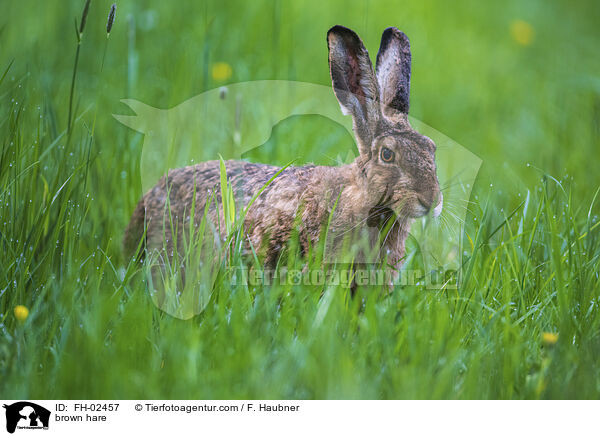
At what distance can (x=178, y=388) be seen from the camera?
8.02ft

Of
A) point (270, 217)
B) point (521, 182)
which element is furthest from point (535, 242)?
point (270, 217)

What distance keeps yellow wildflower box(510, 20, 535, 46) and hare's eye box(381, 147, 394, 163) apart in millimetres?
2430

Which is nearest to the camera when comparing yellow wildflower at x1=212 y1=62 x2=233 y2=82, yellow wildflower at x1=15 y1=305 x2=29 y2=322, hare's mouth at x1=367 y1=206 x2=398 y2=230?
yellow wildflower at x1=15 y1=305 x2=29 y2=322

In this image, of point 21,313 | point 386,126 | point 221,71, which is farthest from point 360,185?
point 21,313

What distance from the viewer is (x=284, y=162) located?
3.33 metres

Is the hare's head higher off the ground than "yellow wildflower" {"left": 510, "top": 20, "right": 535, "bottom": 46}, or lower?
lower

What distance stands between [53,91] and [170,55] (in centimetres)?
76
